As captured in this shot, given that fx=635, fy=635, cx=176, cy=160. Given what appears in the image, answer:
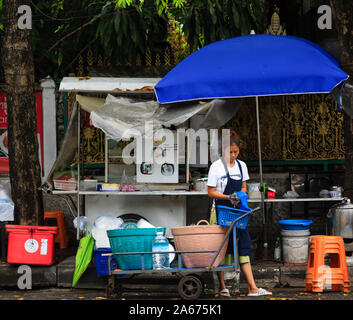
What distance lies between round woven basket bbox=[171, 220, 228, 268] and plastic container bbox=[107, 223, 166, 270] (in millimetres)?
411

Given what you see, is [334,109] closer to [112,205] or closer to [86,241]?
[112,205]

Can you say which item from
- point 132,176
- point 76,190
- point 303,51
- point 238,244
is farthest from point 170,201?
point 303,51

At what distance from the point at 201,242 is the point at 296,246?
6.81 feet

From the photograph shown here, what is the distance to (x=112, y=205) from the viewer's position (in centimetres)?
973

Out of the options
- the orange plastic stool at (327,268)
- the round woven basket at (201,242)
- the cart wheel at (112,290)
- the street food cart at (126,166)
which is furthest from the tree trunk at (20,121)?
the orange plastic stool at (327,268)

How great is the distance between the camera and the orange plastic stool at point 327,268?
796cm

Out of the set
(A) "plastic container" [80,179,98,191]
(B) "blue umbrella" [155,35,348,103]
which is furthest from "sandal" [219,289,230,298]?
(A) "plastic container" [80,179,98,191]

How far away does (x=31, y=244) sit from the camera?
8695mm

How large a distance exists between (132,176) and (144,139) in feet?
2.33

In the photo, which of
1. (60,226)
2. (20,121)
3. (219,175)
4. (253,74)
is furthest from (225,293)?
(60,226)

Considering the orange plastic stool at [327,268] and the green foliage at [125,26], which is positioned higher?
the green foliage at [125,26]

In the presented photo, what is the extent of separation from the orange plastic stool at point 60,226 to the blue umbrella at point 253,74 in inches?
140

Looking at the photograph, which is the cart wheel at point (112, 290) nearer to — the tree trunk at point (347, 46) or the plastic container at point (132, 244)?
the plastic container at point (132, 244)

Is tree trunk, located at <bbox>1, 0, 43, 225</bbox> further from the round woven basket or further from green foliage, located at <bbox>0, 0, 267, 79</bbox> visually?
the round woven basket
